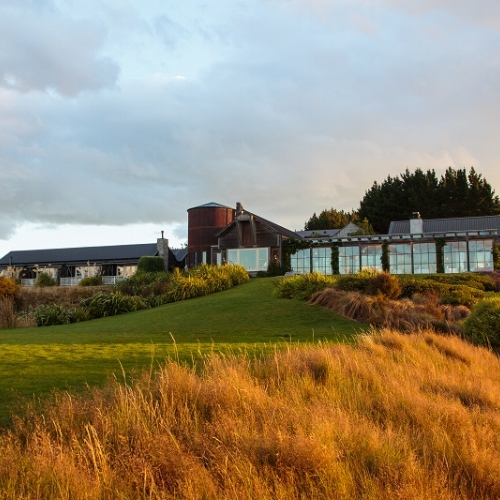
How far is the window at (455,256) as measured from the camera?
3312cm

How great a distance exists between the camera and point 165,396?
18.6 feet

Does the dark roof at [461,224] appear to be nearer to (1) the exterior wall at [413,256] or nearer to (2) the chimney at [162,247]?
(1) the exterior wall at [413,256]

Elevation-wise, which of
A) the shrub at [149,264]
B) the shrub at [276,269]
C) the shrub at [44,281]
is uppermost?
the shrub at [149,264]

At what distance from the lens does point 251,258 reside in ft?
122

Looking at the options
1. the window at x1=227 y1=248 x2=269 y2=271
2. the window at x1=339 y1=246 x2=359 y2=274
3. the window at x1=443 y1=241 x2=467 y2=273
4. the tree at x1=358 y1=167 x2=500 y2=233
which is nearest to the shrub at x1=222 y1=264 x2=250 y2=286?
the window at x1=227 y1=248 x2=269 y2=271

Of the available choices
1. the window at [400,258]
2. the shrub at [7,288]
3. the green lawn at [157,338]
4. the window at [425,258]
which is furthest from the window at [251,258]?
the shrub at [7,288]

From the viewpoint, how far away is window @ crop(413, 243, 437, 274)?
33.8 metres

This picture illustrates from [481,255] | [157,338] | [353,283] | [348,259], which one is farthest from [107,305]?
[481,255]

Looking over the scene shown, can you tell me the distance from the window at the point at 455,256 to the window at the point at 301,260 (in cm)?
822

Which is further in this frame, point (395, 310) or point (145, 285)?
point (145, 285)

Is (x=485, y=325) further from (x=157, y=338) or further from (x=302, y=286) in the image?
(x=302, y=286)

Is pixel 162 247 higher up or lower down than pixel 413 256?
higher up

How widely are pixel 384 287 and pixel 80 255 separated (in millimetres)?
38845

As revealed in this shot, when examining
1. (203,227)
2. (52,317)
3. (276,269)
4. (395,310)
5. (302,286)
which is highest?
(203,227)
